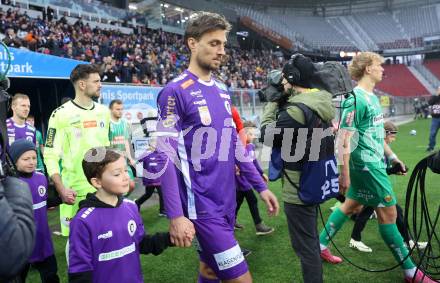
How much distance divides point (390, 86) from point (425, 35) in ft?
28.6

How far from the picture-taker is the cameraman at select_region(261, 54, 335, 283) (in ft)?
9.21

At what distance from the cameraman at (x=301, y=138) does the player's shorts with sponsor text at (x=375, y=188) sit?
36.5 inches

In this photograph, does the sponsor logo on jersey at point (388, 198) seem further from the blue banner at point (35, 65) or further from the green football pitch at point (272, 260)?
the blue banner at point (35, 65)

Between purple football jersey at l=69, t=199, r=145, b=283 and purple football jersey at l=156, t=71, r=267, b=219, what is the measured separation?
1.42ft

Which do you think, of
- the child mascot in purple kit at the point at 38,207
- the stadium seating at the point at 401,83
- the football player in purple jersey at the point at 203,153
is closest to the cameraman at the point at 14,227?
the football player in purple jersey at the point at 203,153

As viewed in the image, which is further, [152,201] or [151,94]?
[151,94]

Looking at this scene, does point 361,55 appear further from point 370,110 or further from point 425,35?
point 425,35

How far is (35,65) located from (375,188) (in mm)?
7131

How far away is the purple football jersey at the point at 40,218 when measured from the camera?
3236 millimetres

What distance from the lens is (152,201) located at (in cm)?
759

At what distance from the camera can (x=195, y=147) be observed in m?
2.40

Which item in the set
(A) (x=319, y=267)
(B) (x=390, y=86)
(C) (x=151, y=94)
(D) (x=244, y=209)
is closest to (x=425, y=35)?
(B) (x=390, y=86)

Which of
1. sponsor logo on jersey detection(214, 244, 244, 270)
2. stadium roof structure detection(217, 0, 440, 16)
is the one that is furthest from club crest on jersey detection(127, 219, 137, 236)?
stadium roof structure detection(217, 0, 440, 16)

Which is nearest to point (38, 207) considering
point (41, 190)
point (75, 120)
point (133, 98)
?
point (41, 190)
